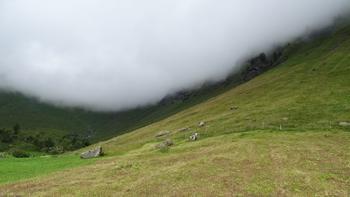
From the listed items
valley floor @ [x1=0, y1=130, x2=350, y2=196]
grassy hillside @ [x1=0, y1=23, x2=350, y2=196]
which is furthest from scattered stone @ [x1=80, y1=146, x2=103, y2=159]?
valley floor @ [x1=0, y1=130, x2=350, y2=196]

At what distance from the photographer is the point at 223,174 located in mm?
46469

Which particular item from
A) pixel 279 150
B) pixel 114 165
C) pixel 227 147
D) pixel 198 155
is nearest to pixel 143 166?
pixel 114 165

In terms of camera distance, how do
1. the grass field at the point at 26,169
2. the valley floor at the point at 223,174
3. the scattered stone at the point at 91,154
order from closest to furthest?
the valley floor at the point at 223,174 < the grass field at the point at 26,169 < the scattered stone at the point at 91,154

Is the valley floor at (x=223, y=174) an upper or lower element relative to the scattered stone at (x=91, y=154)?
lower

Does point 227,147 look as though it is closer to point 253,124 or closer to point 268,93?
point 253,124

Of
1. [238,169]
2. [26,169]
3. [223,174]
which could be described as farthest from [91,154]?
[223,174]

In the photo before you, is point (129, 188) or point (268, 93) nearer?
point (129, 188)

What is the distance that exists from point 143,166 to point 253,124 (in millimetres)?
42512

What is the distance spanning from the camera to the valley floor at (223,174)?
135ft

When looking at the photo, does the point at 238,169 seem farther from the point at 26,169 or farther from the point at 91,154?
the point at 91,154

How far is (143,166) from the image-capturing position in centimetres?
5388

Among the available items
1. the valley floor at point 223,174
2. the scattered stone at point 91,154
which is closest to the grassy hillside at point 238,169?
the valley floor at point 223,174

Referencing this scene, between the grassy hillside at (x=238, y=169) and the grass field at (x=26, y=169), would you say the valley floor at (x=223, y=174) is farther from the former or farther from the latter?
the grass field at (x=26, y=169)

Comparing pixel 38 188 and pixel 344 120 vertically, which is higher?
pixel 38 188
